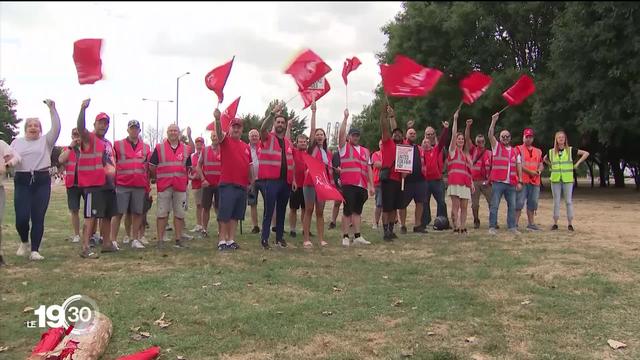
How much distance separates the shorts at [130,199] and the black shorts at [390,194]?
4.18m

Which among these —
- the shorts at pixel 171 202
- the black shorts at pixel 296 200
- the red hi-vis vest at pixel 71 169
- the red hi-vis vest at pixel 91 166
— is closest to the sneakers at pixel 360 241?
the black shorts at pixel 296 200

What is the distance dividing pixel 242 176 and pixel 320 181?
1.23 meters

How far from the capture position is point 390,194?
9969 mm

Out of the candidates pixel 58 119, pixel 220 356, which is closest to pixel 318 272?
pixel 220 356

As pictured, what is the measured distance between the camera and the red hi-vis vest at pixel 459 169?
416 inches

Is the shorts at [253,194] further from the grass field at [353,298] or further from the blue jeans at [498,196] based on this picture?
the blue jeans at [498,196]

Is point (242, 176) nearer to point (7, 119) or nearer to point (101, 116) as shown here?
point (101, 116)

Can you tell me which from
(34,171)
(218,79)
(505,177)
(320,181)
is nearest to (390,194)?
(320,181)

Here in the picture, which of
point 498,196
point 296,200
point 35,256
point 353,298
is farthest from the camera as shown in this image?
point 296,200

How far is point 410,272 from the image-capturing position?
7.25 metres

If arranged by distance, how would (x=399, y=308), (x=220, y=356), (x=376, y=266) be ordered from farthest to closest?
(x=376, y=266) → (x=399, y=308) → (x=220, y=356)

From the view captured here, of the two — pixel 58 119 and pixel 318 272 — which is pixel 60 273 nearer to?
pixel 58 119

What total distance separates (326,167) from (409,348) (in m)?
5.58

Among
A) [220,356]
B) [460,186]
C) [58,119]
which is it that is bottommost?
[220,356]
